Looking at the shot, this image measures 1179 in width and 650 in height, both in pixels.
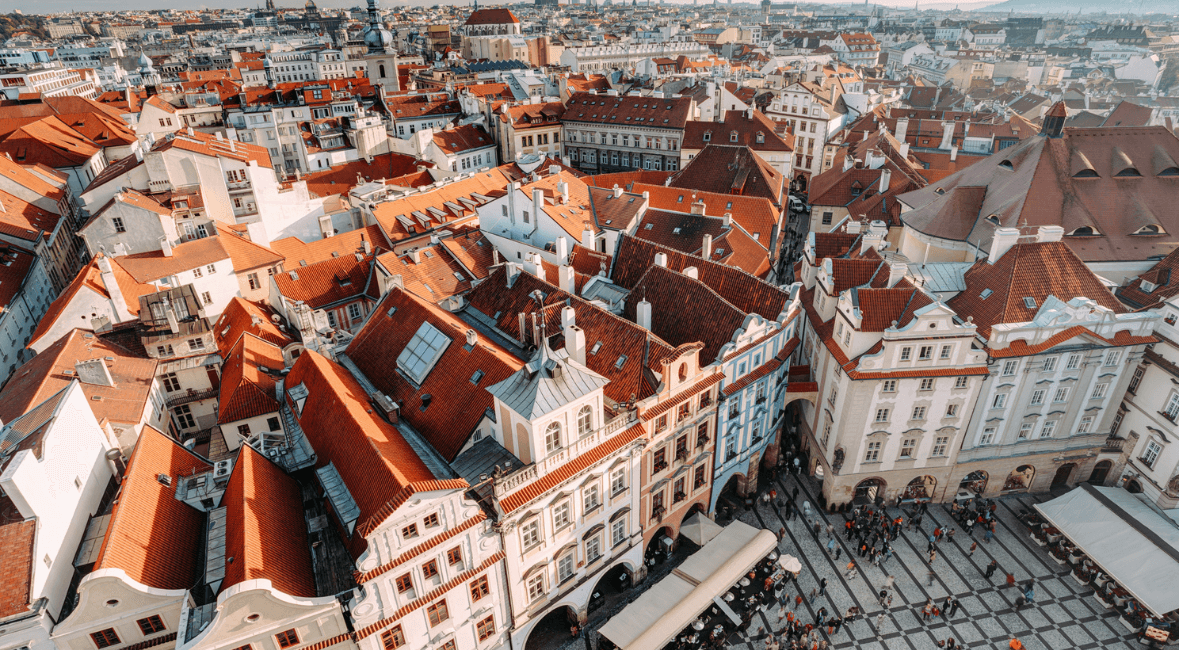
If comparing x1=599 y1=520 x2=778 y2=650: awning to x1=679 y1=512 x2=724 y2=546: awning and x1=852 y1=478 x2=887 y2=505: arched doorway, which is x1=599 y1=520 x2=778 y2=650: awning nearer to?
x1=679 y1=512 x2=724 y2=546: awning

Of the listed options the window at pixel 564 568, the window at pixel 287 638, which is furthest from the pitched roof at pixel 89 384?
the window at pixel 564 568

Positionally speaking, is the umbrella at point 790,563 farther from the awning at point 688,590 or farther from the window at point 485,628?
the window at point 485,628

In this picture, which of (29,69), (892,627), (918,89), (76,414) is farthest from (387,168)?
(29,69)

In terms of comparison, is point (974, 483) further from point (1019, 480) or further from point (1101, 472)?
point (1101, 472)

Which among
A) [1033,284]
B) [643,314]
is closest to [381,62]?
[643,314]

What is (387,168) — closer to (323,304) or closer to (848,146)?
(323,304)
